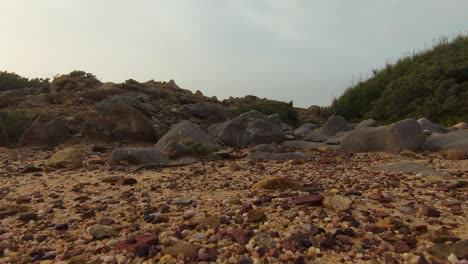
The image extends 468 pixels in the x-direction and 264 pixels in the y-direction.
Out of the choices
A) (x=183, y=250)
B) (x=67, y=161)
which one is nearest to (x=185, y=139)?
(x=67, y=161)

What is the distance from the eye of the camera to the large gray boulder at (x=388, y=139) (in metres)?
6.35

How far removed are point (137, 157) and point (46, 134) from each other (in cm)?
343

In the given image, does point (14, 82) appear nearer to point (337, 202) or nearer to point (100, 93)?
point (100, 93)

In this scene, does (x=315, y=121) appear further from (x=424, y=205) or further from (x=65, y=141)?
(x=424, y=205)

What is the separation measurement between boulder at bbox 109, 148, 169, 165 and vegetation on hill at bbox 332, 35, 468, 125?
6365 millimetres

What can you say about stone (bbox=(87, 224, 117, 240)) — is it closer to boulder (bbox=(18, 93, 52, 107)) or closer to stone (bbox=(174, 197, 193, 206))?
stone (bbox=(174, 197, 193, 206))

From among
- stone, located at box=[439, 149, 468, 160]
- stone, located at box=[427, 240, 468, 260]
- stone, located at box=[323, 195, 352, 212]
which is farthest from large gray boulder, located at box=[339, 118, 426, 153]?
stone, located at box=[427, 240, 468, 260]

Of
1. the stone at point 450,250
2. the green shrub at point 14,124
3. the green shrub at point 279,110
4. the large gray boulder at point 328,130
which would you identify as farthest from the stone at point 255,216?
the green shrub at point 279,110

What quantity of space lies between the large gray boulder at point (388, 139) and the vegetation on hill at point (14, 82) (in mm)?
12781

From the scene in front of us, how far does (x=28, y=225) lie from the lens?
3283mm

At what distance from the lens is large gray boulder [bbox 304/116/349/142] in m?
8.52

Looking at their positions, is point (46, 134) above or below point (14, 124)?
below

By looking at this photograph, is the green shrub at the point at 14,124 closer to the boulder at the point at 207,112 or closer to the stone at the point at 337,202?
the boulder at the point at 207,112

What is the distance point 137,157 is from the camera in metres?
5.91
